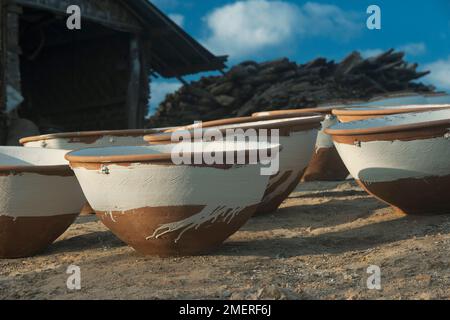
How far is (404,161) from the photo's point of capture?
429cm

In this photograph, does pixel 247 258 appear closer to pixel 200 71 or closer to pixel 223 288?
pixel 223 288

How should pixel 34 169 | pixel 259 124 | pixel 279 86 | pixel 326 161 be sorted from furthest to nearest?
pixel 279 86, pixel 326 161, pixel 259 124, pixel 34 169

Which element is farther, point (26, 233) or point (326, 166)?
point (326, 166)

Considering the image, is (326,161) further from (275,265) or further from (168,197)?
(168,197)

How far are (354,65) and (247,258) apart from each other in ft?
42.9

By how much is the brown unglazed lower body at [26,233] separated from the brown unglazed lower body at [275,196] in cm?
159

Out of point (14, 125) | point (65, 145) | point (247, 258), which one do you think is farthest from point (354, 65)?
point (247, 258)

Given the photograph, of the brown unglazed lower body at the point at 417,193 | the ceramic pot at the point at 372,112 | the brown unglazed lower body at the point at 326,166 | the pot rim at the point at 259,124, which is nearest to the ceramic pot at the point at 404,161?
the brown unglazed lower body at the point at 417,193

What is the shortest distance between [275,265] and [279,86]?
11.8m

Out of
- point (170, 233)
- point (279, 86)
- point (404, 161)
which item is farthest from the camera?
point (279, 86)

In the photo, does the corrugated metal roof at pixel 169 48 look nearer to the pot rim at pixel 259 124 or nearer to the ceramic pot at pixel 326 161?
the ceramic pot at pixel 326 161

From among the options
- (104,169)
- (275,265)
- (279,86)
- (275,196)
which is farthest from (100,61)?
(275,265)

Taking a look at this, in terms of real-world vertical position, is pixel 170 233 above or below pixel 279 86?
below

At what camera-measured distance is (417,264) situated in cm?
339
